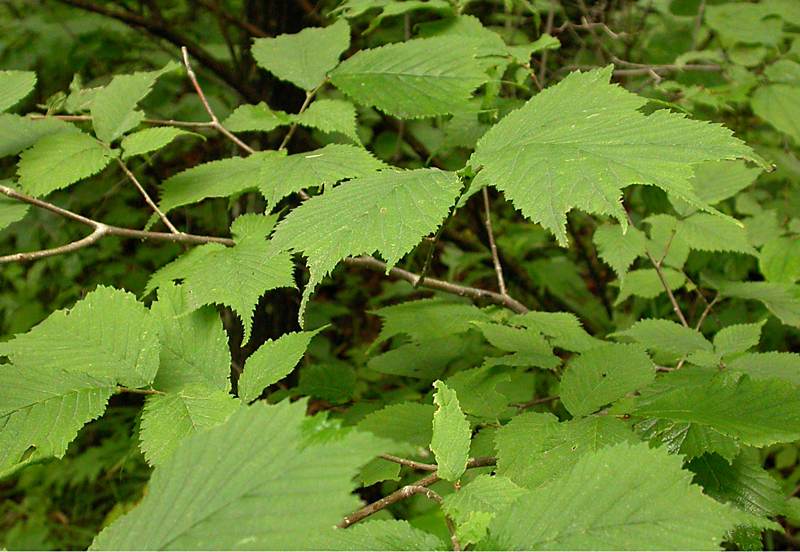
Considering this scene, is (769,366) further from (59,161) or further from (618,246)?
(59,161)

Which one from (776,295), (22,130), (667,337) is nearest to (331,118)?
(22,130)

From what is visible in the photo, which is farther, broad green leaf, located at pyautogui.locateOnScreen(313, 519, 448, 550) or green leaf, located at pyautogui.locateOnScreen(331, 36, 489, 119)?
green leaf, located at pyautogui.locateOnScreen(331, 36, 489, 119)

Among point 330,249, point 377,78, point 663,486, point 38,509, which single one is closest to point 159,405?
point 330,249

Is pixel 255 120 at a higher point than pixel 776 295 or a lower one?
higher

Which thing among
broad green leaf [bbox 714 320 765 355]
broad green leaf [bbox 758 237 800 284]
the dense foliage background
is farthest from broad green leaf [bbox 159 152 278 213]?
broad green leaf [bbox 758 237 800 284]

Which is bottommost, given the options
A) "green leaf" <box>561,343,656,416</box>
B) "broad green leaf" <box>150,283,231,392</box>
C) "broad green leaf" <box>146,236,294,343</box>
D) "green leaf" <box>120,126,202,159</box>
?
"green leaf" <box>561,343,656,416</box>

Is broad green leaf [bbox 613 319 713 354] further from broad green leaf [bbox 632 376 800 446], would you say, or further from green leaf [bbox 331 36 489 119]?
green leaf [bbox 331 36 489 119]

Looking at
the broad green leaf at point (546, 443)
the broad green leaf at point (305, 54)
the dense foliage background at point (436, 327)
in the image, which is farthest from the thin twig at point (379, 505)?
the broad green leaf at point (305, 54)
